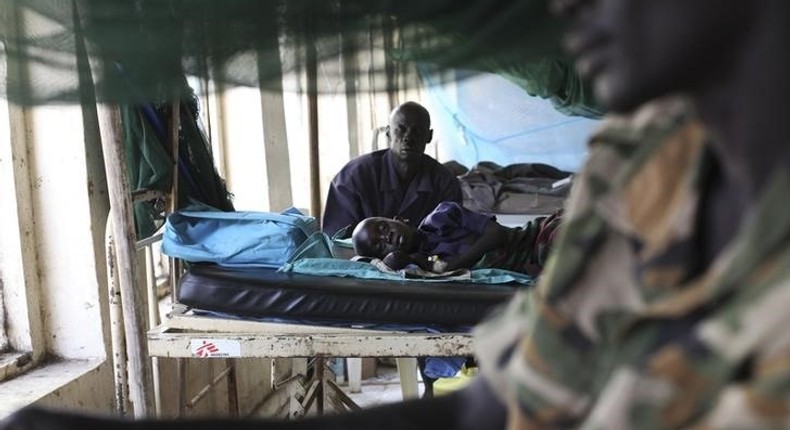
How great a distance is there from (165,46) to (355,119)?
2993 mm

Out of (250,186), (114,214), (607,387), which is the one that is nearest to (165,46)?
(114,214)

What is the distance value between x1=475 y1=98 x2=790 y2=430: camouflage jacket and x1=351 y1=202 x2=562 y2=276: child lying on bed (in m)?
2.37

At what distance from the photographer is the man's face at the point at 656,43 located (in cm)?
63

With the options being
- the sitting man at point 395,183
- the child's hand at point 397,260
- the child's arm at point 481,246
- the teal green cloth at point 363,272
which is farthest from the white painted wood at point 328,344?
the sitting man at point 395,183

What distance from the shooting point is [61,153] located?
3057mm

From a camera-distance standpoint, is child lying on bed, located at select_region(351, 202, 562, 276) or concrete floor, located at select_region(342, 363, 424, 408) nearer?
child lying on bed, located at select_region(351, 202, 562, 276)

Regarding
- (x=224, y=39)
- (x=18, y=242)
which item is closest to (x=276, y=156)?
(x=18, y=242)

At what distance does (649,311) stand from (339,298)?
2.12 metres

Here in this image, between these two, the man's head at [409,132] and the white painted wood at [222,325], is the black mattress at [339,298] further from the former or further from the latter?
the man's head at [409,132]

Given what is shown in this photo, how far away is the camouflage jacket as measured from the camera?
2.00 feet

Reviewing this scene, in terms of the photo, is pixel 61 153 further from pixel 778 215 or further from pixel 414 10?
pixel 778 215

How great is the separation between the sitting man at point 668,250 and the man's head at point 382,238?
245 cm

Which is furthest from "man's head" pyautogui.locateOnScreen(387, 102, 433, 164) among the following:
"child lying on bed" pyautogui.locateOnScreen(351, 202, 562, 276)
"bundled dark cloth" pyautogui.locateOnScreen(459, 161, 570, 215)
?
"bundled dark cloth" pyautogui.locateOnScreen(459, 161, 570, 215)

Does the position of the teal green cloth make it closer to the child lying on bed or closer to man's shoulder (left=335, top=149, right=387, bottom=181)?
the child lying on bed
